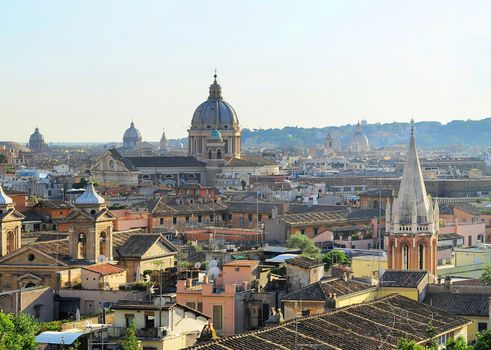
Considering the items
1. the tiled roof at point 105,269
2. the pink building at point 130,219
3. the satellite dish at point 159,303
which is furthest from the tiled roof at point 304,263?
the pink building at point 130,219

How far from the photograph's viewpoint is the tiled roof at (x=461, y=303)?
33.9 m

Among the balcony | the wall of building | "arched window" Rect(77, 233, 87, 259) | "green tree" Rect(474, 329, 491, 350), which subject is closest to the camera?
"green tree" Rect(474, 329, 491, 350)

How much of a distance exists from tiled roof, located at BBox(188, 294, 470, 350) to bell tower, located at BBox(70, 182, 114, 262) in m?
12.2

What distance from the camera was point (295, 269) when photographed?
36.3m

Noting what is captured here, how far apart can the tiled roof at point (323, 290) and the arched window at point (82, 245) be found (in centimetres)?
1038

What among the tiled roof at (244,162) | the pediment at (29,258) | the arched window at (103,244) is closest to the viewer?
the pediment at (29,258)

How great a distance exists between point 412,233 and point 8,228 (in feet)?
41.3

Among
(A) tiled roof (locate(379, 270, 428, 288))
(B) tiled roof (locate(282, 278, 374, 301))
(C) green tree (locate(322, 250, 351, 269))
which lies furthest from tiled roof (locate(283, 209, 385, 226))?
(B) tiled roof (locate(282, 278, 374, 301))

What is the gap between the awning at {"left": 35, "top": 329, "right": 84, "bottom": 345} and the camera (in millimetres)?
29234

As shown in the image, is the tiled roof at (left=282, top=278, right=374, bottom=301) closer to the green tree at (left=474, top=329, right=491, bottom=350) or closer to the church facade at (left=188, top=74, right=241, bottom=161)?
the green tree at (left=474, top=329, right=491, bottom=350)

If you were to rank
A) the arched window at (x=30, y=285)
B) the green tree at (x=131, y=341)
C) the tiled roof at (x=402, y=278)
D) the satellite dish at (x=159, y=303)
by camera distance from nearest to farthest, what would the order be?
1. the green tree at (x=131, y=341)
2. the satellite dish at (x=159, y=303)
3. the tiled roof at (x=402, y=278)
4. the arched window at (x=30, y=285)

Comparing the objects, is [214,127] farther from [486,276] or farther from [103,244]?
[486,276]

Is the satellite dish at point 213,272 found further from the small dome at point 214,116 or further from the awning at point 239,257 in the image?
the small dome at point 214,116

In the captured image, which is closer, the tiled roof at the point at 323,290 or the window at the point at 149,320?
the window at the point at 149,320
